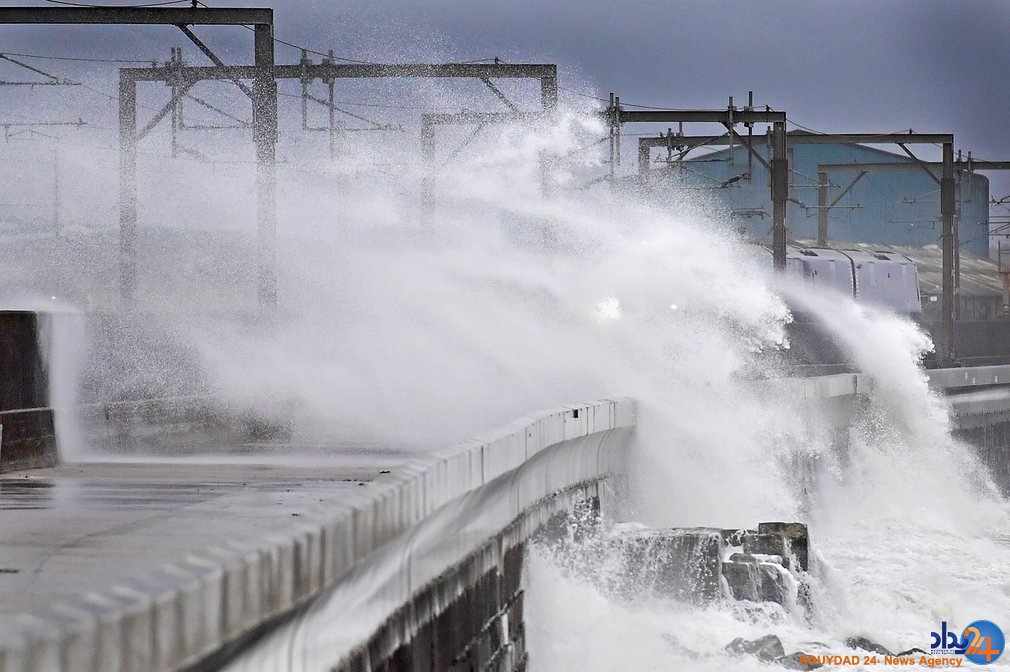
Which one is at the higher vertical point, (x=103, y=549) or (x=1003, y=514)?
(x=103, y=549)

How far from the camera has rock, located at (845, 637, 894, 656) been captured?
11.1 metres

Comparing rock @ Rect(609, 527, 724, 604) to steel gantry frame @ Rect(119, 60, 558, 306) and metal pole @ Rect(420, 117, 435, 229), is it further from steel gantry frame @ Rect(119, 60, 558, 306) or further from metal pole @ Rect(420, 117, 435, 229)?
metal pole @ Rect(420, 117, 435, 229)

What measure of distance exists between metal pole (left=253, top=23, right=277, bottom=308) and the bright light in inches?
232

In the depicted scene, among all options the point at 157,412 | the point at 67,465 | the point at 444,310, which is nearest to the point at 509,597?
the point at 67,465

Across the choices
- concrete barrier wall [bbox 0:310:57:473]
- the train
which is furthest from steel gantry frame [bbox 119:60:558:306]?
concrete barrier wall [bbox 0:310:57:473]

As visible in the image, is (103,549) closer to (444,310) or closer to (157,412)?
(157,412)

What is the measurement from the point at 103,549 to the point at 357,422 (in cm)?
635

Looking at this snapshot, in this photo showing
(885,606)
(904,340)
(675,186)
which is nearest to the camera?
(885,606)

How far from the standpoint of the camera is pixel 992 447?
2719 cm

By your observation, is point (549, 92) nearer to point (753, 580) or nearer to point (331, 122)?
point (331, 122)

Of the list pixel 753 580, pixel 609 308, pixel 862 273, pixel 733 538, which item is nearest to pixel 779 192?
pixel 862 273

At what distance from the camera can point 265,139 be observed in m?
22.5

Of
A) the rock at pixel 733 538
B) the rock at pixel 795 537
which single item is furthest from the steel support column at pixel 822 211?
the rock at pixel 733 538

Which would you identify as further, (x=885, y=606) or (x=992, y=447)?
(x=992, y=447)
